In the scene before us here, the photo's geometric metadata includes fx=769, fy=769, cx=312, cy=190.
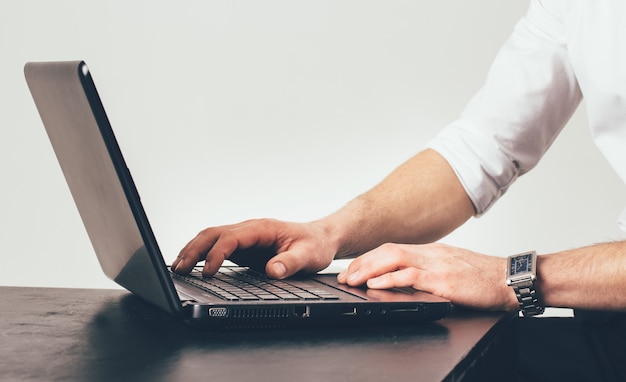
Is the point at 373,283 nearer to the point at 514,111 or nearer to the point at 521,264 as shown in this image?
the point at 521,264

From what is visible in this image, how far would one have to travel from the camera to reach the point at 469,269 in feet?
3.05

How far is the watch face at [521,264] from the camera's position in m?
0.94

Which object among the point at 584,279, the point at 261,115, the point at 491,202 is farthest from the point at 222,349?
the point at 261,115

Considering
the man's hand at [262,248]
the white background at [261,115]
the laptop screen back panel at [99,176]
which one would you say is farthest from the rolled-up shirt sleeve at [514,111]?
the white background at [261,115]

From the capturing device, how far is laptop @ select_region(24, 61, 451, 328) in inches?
25.7

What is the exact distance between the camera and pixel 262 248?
41.1 inches

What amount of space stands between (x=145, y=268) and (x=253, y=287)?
138mm

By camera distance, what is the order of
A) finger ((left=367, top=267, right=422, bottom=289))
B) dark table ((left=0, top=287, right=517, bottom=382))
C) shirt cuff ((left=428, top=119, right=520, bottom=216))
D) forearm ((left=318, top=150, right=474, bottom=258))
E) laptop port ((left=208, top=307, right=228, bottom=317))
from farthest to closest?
shirt cuff ((left=428, top=119, right=520, bottom=216)), forearm ((left=318, top=150, right=474, bottom=258)), finger ((left=367, top=267, right=422, bottom=289)), laptop port ((left=208, top=307, right=228, bottom=317)), dark table ((left=0, top=287, right=517, bottom=382))

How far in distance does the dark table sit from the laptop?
0.02m

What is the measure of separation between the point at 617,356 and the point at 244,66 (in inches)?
90.9

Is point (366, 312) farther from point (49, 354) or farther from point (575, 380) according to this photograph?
point (575, 380)

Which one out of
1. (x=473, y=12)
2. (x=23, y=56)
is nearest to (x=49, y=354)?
(x=473, y=12)

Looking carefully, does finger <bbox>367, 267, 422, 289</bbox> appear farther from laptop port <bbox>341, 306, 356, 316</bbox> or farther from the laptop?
laptop port <bbox>341, 306, 356, 316</bbox>

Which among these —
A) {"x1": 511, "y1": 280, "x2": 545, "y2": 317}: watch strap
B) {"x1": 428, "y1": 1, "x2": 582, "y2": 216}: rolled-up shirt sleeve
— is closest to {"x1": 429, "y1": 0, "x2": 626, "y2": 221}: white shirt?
{"x1": 428, "y1": 1, "x2": 582, "y2": 216}: rolled-up shirt sleeve
